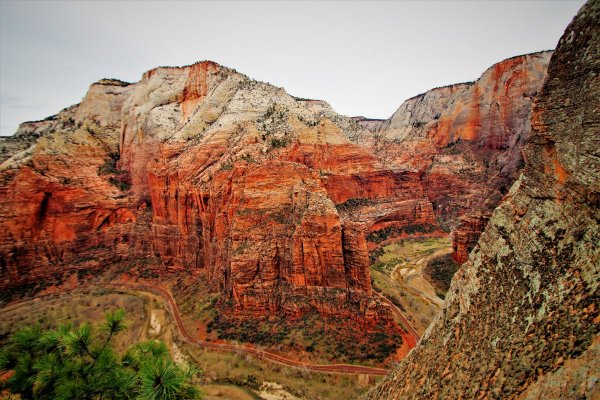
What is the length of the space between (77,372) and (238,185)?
82.1ft

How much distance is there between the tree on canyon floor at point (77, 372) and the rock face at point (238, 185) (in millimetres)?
19427

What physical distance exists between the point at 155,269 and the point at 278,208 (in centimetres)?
2325

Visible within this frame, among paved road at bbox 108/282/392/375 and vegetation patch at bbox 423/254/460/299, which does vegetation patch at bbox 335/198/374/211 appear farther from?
paved road at bbox 108/282/392/375

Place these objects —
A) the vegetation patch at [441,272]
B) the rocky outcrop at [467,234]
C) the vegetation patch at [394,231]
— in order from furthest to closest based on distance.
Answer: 1. the vegetation patch at [394,231]
2. the vegetation patch at [441,272]
3. the rocky outcrop at [467,234]

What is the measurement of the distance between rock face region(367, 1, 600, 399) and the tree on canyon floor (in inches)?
265

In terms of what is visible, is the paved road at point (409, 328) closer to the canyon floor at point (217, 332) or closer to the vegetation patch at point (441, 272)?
the canyon floor at point (217, 332)

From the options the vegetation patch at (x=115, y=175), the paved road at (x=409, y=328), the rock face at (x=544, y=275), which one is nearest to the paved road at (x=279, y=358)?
the paved road at (x=409, y=328)

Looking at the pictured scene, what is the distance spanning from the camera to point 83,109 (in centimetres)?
6047

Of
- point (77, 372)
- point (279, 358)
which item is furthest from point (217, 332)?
point (77, 372)

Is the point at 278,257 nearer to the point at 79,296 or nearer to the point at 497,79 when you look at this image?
the point at 79,296

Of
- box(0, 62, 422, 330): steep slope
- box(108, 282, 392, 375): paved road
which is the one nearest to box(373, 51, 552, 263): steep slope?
box(0, 62, 422, 330): steep slope

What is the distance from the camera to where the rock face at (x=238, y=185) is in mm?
28031

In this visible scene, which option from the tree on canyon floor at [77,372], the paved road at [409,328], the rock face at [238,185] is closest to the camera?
the tree on canyon floor at [77,372]

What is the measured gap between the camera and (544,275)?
6219mm
